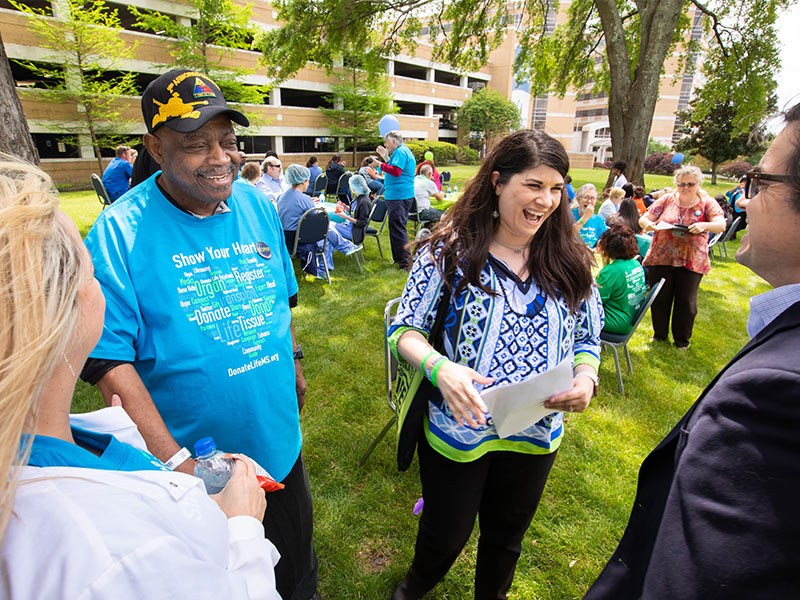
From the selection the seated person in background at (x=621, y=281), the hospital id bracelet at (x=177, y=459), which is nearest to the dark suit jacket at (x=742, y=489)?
the hospital id bracelet at (x=177, y=459)

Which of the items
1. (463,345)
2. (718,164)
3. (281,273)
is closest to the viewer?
(463,345)

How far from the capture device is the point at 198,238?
1.43 meters

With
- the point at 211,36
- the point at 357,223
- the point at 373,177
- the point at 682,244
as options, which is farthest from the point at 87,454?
the point at 211,36

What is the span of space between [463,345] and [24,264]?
1.28 metres

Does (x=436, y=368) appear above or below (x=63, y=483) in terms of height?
below

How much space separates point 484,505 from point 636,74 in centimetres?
1246

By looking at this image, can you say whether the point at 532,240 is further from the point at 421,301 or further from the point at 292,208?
the point at 292,208

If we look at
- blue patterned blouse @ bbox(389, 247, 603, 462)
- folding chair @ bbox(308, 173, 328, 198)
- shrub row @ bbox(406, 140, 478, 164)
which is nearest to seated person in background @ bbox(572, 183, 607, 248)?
blue patterned blouse @ bbox(389, 247, 603, 462)

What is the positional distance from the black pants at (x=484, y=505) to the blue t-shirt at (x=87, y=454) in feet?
3.62

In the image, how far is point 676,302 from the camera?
4.91 m

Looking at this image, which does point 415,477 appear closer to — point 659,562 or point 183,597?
point 659,562

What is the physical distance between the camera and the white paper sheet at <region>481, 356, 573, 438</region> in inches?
51.8

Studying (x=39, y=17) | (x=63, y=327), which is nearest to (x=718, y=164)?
(x=63, y=327)

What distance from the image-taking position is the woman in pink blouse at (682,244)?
457 cm
